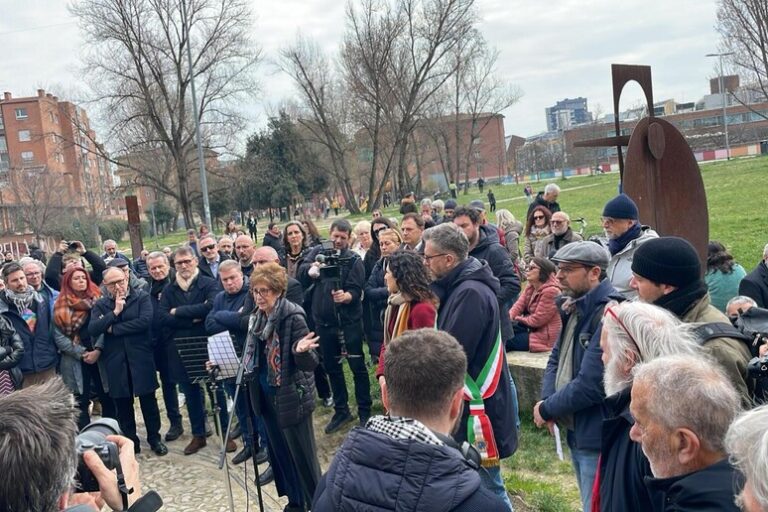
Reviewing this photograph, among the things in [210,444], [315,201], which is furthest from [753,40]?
[315,201]

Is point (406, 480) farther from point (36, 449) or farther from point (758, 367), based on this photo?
point (758, 367)

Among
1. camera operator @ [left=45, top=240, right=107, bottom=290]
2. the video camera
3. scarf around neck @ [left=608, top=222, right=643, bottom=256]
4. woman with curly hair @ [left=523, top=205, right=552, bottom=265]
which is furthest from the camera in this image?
woman with curly hair @ [left=523, top=205, right=552, bottom=265]

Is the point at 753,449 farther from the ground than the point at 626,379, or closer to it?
farther from the ground

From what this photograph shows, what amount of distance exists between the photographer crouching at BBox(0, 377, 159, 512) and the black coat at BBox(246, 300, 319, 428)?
2.40 meters

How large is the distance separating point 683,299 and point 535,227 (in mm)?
5768

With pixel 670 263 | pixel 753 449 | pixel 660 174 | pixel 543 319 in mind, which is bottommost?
pixel 543 319

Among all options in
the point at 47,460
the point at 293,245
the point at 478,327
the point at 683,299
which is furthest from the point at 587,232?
the point at 47,460

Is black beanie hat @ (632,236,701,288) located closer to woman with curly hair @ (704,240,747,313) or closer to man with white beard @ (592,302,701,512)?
man with white beard @ (592,302,701,512)

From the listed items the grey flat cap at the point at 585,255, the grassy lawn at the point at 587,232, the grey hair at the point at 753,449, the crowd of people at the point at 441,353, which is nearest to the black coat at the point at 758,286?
the crowd of people at the point at 441,353

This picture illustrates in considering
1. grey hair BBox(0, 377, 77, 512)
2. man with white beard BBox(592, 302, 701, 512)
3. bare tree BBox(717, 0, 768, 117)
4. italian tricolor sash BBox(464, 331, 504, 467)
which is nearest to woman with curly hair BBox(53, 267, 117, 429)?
italian tricolor sash BBox(464, 331, 504, 467)

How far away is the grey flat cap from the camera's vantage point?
3494 millimetres

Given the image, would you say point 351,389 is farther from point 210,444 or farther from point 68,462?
point 68,462

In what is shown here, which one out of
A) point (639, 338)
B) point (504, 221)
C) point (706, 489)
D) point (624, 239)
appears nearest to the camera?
point (706, 489)

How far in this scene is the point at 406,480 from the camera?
1876mm
